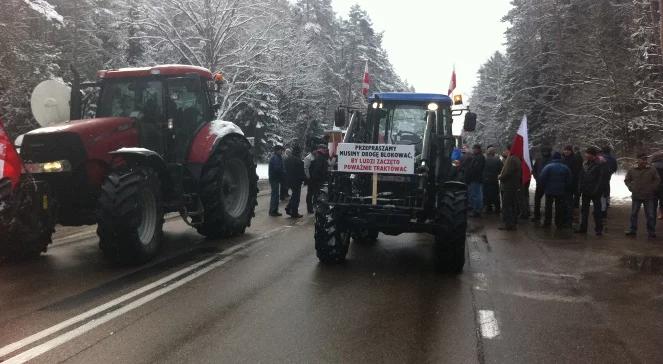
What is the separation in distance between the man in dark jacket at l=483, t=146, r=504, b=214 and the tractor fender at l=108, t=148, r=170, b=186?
30.3 ft

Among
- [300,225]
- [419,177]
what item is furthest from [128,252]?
[300,225]

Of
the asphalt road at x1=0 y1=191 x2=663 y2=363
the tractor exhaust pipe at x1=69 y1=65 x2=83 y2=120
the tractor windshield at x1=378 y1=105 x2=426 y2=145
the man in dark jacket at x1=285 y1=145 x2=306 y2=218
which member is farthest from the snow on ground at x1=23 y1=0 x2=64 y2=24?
the tractor windshield at x1=378 y1=105 x2=426 y2=145

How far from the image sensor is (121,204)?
6797mm

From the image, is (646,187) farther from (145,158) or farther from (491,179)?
(145,158)

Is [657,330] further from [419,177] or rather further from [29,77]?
[29,77]

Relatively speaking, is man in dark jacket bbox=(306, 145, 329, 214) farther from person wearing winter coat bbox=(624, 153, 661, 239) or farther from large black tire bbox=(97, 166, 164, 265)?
person wearing winter coat bbox=(624, 153, 661, 239)

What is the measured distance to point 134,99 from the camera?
874 cm

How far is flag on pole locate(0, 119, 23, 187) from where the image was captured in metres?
6.77

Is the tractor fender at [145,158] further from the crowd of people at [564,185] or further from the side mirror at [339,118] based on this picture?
the crowd of people at [564,185]

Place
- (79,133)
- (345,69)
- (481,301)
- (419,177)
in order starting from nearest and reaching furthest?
(481,301) < (79,133) < (419,177) < (345,69)

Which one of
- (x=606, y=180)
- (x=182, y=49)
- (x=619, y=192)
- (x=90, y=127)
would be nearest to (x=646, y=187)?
(x=606, y=180)

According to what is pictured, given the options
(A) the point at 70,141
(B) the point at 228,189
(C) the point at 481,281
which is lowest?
(C) the point at 481,281

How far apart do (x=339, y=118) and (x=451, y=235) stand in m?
2.84

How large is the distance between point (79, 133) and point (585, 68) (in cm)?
2642
